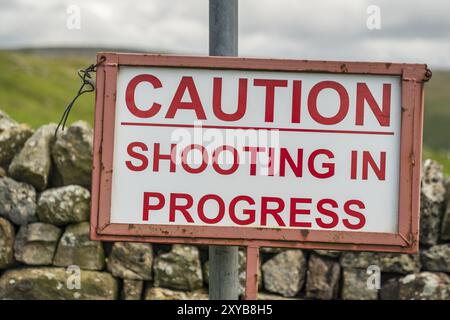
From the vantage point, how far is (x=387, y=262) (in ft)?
24.5

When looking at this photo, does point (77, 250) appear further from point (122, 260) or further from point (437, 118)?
point (437, 118)

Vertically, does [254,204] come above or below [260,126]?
below

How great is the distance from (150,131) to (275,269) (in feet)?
11.4

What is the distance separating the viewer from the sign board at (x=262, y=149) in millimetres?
4316

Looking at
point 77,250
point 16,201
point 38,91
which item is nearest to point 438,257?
point 77,250

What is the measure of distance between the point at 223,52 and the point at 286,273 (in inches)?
144

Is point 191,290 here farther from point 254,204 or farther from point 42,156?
point 254,204

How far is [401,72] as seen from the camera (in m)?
4.32

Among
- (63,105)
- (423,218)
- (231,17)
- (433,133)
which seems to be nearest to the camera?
(231,17)

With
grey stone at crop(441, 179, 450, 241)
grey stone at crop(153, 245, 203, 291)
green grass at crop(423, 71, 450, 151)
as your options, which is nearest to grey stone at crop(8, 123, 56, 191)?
grey stone at crop(153, 245, 203, 291)

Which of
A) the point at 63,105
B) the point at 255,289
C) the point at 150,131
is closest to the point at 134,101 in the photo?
the point at 150,131

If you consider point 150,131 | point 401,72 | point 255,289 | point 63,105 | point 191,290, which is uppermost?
point 63,105

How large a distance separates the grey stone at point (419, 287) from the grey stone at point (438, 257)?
0.23 ft

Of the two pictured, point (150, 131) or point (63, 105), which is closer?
point (150, 131)
